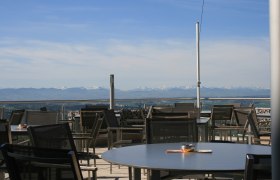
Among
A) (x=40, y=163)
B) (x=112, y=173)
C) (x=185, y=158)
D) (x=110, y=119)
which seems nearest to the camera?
(x=40, y=163)

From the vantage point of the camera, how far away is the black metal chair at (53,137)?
3.25 metres

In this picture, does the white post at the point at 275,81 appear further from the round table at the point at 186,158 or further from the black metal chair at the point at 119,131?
the black metal chair at the point at 119,131

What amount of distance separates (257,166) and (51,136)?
6.32 feet

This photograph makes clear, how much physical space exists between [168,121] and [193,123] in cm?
21

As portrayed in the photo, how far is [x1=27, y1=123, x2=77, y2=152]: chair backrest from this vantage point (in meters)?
3.26

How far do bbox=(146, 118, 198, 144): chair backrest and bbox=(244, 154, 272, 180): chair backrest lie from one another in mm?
2262

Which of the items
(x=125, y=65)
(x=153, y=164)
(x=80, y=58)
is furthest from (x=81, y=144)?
(x=80, y=58)

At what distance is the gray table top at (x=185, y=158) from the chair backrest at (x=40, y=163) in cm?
61

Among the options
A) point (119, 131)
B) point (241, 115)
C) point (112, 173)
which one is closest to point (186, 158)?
point (112, 173)

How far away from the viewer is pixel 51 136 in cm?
349

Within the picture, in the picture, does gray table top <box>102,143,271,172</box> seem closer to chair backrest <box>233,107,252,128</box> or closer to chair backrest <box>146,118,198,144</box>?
chair backrest <box>146,118,198,144</box>

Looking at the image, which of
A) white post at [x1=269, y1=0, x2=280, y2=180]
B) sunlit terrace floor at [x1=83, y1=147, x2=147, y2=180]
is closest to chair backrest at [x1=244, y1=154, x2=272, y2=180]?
white post at [x1=269, y1=0, x2=280, y2=180]

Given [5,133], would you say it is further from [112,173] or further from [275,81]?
[275,81]

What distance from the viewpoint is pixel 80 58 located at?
2461 centimetres
